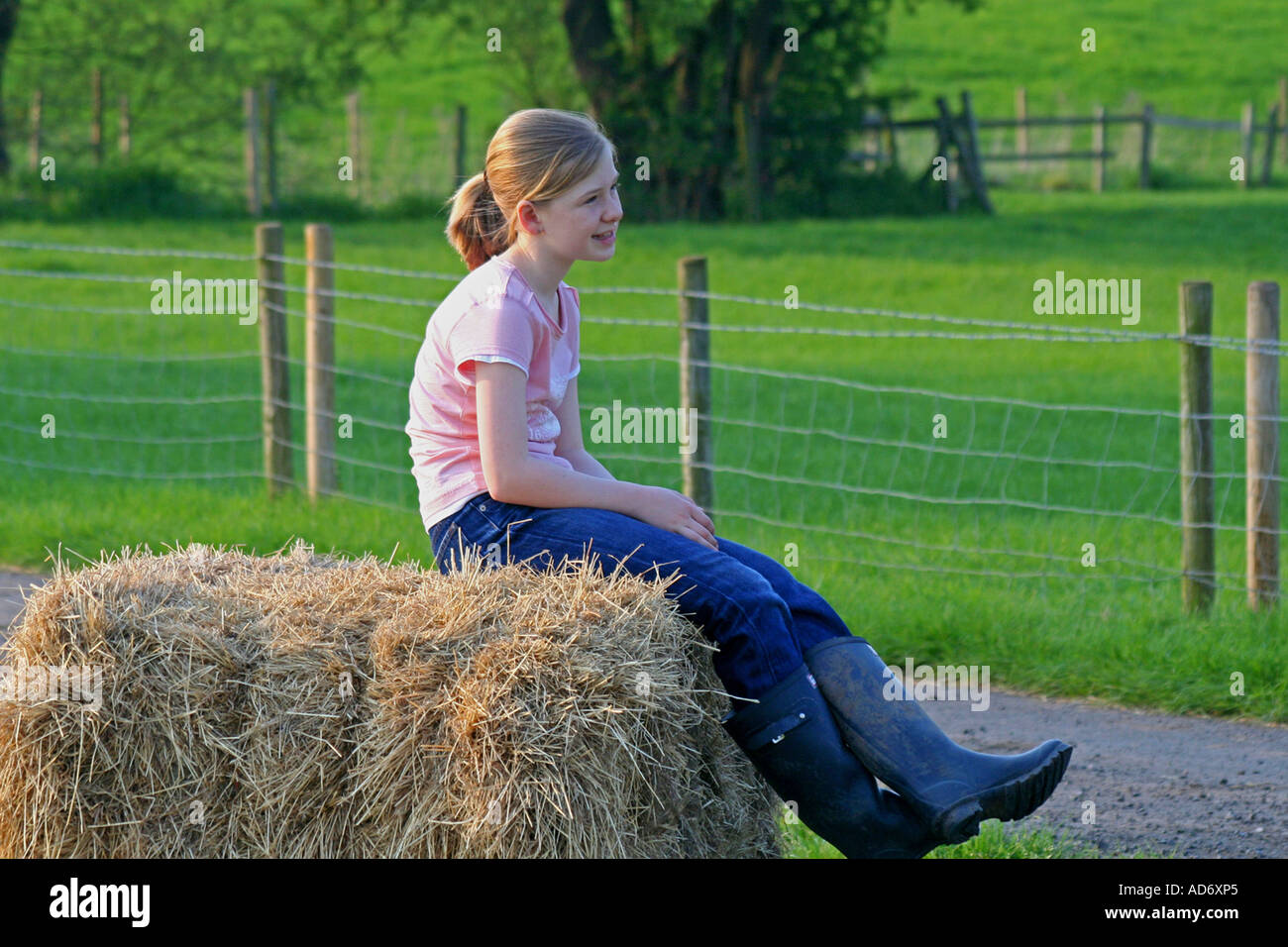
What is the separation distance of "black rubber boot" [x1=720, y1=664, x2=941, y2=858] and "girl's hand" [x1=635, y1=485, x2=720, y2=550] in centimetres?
44

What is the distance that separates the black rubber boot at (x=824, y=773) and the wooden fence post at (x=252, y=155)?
2165cm

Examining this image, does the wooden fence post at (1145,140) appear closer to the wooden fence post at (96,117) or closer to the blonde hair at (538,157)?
the wooden fence post at (96,117)

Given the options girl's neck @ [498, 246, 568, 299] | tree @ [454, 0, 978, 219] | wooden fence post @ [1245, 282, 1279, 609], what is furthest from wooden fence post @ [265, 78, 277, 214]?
girl's neck @ [498, 246, 568, 299]

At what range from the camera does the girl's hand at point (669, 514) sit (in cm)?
374

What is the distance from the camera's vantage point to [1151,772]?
4.88 meters

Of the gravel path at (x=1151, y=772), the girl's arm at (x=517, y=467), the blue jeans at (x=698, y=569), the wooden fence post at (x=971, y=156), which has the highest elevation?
the wooden fence post at (x=971, y=156)

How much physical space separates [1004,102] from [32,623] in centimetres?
3700

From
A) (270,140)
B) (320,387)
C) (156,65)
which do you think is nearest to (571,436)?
(320,387)

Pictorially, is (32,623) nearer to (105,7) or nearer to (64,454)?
(64,454)

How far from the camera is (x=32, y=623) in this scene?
351 centimetres

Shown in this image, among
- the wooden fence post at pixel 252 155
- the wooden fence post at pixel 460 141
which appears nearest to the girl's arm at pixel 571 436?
the wooden fence post at pixel 252 155

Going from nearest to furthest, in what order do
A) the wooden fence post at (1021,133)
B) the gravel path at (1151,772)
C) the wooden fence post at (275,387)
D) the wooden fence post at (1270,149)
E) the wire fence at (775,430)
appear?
the gravel path at (1151,772)
the wire fence at (775,430)
the wooden fence post at (275,387)
the wooden fence post at (1021,133)
the wooden fence post at (1270,149)

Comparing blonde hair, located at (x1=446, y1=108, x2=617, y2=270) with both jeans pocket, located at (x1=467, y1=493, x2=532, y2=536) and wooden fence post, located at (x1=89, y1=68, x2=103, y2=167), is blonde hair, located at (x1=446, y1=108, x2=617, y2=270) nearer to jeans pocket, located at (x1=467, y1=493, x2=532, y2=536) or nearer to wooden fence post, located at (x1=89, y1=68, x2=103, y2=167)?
jeans pocket, located at (x1=467, y1=493, x2=532, y2=536)

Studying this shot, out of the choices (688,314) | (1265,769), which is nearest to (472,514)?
(1265,769)
